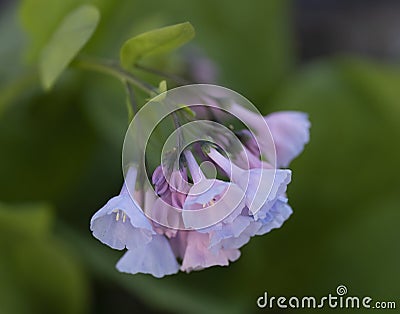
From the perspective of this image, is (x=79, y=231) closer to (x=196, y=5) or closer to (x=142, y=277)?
(x=142, y=277)

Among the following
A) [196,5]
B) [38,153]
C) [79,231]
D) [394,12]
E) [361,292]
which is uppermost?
[394,12]

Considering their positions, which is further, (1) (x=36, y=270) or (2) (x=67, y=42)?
(1) (x=36, y=270)

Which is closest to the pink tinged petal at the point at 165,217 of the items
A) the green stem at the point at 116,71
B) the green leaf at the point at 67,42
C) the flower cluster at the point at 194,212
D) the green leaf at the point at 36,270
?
the flower cluster at the point at 194,212

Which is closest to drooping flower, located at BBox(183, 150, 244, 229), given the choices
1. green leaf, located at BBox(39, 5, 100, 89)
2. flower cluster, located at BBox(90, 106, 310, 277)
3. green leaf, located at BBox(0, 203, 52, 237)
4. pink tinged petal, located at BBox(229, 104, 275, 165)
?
flower cluster, located at BBox(90, 106, 310, 277)

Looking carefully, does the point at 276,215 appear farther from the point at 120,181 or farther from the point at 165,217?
the point at 120,181

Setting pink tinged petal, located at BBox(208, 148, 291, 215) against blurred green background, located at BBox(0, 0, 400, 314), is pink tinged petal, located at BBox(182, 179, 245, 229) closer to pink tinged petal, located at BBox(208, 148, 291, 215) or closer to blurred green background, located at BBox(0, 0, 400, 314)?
pink tinged petal, located at BBox(208, 148, 291, 215)

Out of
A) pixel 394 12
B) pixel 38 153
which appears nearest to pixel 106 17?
pixel 38 153

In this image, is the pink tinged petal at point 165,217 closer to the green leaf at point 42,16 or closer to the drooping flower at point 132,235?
the drooping flower at point 132,235

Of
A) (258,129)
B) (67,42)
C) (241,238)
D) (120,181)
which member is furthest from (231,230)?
(120,181)
